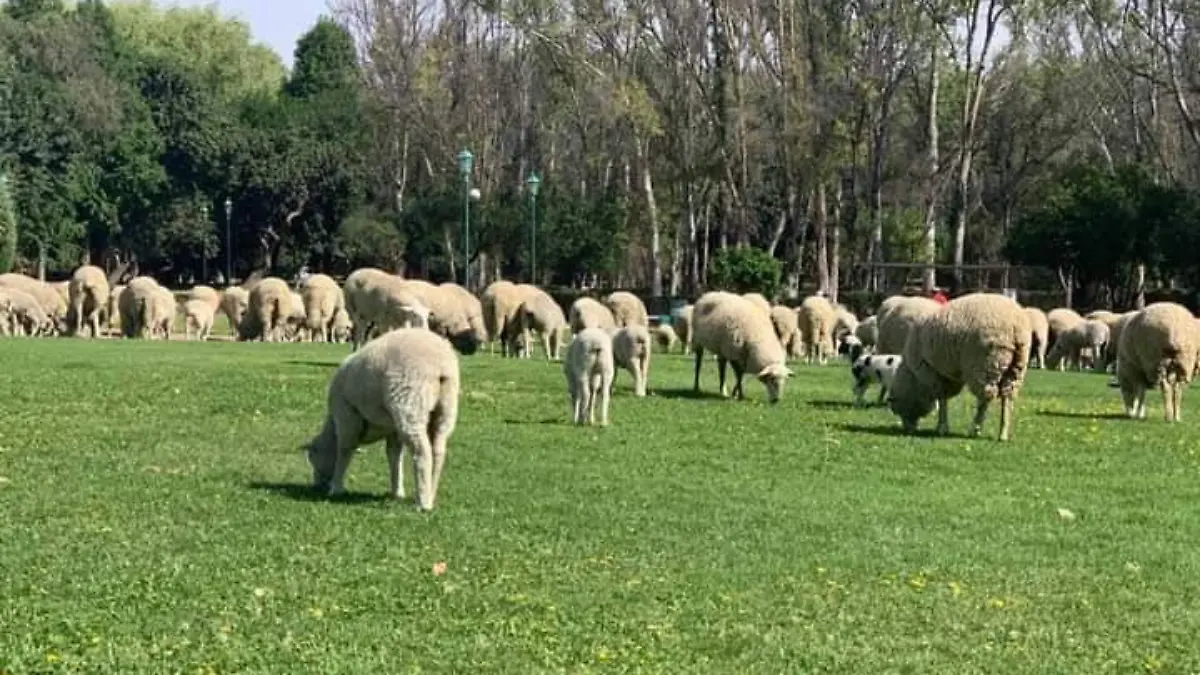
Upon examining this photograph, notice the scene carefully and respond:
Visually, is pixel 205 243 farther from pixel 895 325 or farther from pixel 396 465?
pixel 396 465

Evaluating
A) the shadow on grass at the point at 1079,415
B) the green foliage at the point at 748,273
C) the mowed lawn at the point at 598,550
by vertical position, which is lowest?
the mowed lawn at the point at 598,550

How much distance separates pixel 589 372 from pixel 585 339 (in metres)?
0.39

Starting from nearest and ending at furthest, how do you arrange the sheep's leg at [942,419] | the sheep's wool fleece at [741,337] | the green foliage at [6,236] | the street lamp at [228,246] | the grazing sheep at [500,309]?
the sheep's leg at [942,419] → the sheep's wool fleece at [741,337] → the grazing sheep at [500,309] → the green foliage at [6,236] → the street lamp at [228,246]

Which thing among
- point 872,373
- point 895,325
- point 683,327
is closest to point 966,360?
point 872,373

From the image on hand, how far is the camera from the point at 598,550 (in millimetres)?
10258

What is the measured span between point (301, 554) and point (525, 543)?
1557mm

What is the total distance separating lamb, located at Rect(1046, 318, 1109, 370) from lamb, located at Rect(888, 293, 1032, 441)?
66.7 ft

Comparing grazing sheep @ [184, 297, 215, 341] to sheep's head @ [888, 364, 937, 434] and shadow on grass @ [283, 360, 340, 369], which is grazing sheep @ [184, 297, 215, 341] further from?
sheep's head @ [888, 364, 937, 434]

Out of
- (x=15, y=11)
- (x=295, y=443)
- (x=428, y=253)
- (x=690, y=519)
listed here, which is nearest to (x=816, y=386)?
(x=295, y=443)

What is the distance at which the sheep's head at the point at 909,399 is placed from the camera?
1891 centimetres

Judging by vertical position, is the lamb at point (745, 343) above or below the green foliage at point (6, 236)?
below

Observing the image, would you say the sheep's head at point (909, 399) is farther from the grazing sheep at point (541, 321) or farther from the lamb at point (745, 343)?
the grazing sheep at point (541, 321)

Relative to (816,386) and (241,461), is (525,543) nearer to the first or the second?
(241,461)

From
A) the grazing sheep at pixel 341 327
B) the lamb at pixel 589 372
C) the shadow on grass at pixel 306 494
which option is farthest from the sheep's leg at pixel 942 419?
the grazing sheep at pixel 341 327
